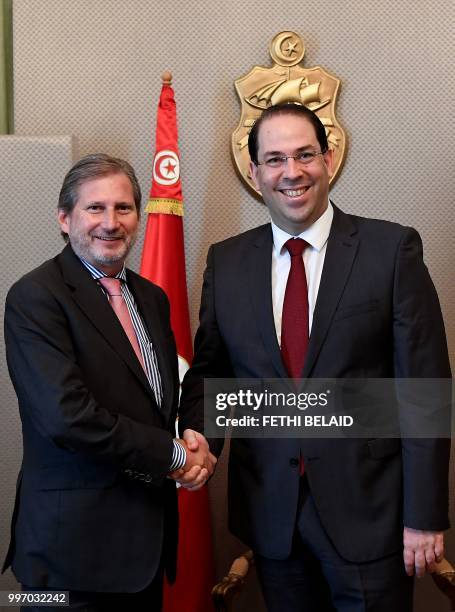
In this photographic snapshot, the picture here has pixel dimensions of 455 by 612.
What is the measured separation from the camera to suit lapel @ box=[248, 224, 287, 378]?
1.84 m

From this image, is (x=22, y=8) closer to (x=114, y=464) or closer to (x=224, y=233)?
(x=224, y=233)

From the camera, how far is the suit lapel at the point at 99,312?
1.72 m

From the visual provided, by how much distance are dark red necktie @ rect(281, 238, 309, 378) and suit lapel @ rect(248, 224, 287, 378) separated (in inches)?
1.1

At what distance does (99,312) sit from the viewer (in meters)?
1.74

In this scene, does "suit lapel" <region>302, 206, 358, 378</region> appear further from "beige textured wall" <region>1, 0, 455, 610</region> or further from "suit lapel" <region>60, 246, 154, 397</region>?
"beige textured wall" <region>1, 0, 455, 610</region>

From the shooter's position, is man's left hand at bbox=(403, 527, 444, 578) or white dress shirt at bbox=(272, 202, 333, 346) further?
white dress shirt at bbox=(272, 202, 333, 346)

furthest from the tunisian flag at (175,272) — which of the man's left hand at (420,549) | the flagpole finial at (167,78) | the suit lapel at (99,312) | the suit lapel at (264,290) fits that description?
the man's left hand at (420,549)

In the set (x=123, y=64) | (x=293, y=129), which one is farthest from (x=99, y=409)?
(x=123, y=64)

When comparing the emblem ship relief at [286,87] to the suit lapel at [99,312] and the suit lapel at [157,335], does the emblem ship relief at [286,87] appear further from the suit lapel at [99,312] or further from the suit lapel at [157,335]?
the suit lapel at [99,312]

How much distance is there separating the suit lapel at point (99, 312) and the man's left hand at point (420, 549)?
69cm

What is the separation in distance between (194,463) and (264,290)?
1.50 feet

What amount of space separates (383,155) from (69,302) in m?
1.71

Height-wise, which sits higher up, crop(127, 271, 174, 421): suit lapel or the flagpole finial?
the flagpole finial

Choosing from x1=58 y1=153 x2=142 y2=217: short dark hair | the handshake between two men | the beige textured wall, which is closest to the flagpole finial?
the beige textured wall
